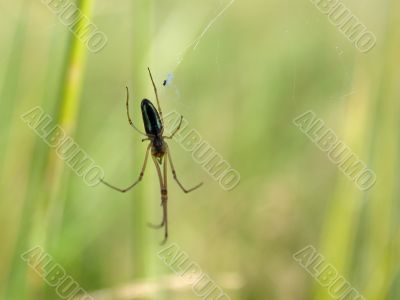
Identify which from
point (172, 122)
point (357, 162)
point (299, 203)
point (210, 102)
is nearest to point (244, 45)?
point (210, 102)

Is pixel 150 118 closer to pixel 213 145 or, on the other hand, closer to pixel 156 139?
pixel 156 139

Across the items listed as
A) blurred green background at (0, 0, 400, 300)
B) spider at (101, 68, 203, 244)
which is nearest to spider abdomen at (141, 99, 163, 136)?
spider at (101, 68, 203, 244)

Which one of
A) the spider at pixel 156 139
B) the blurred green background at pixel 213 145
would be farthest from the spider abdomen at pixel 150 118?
the blurred green background at pixel 213 145

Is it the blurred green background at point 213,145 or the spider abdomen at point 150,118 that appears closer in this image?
the spider abdomen at point 150,118

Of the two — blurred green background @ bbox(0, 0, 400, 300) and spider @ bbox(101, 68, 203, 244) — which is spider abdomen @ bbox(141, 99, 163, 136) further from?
blurred green background @ bbox(0, 0, 400, 300)

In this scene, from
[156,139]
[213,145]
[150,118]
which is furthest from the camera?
[213,145]

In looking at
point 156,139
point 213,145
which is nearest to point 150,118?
point 156,139

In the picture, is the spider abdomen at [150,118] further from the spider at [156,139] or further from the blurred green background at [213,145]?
the blurred green background at [213,145]

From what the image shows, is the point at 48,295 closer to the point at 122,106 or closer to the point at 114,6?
the point at 122,106
